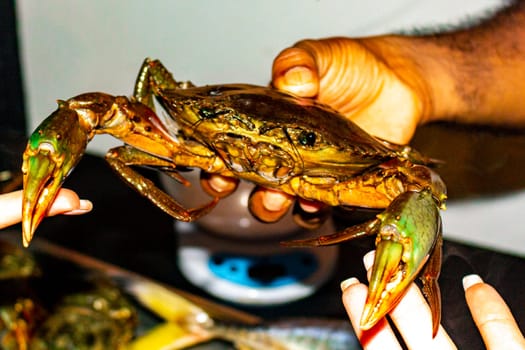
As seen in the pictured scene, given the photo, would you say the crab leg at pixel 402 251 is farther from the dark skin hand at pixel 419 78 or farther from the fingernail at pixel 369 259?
the dark skin hand at pixel 419 78

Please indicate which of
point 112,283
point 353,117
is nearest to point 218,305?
point 112,283

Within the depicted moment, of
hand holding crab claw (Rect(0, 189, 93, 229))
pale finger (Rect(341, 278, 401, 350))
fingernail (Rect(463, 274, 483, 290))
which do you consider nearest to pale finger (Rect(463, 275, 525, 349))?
fingernail (Rect(463, 274, 483, 290))

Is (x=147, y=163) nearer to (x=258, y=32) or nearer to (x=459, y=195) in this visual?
(x=258, y=32)

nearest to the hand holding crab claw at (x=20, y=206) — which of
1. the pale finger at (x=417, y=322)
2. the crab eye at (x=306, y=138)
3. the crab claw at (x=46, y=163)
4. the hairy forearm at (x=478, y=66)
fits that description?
the crab claw at (x=46, y=163)

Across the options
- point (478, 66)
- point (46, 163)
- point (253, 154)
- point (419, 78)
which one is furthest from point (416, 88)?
point (46, 163)

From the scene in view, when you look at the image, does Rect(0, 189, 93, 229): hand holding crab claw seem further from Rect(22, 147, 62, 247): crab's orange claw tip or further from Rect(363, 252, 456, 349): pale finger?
Rect(363, 252, 456, 349): pale finger

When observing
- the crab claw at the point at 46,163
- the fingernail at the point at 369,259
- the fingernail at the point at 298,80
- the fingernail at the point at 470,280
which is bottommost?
the fingernail at the point at 470,280

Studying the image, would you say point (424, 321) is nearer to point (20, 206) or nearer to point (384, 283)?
point (384, 283)
